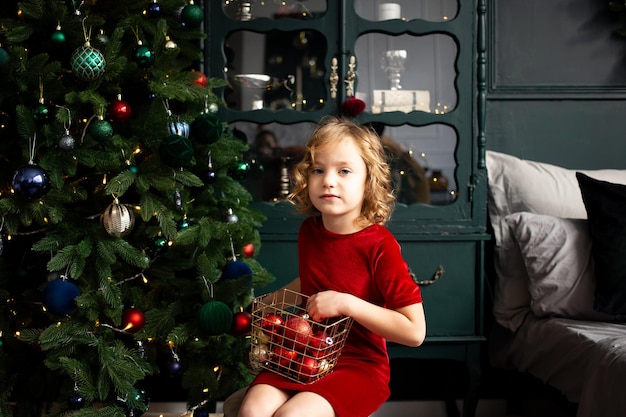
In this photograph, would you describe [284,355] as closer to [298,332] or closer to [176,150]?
[298,332]

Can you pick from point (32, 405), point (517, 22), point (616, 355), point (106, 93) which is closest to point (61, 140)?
point (106, 93)

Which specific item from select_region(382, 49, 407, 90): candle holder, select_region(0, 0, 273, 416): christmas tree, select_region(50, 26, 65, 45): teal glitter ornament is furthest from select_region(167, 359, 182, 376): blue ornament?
select_region(382, 49, 407, 90): candle holder

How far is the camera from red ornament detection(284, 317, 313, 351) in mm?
1444

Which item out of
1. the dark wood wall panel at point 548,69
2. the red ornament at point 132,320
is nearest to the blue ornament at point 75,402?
the red ornament at point 132,320

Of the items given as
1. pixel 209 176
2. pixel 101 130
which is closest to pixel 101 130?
pixel 101 130

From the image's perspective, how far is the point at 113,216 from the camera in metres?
1.86

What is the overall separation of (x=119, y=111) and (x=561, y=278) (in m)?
1.45

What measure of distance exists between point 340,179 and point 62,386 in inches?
39.6

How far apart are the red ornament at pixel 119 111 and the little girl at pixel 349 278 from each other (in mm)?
517

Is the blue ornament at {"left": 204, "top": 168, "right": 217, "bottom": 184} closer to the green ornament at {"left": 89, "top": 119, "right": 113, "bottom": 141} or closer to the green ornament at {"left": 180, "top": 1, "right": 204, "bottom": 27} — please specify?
the green ornament at {"left": 89, "top": 119, "right": 113, "bottom": 141}

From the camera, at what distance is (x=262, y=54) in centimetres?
253

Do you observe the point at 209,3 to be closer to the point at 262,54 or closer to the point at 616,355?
the point at 262,54

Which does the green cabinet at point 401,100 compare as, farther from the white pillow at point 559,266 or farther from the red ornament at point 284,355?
the red ornament at point 284,355

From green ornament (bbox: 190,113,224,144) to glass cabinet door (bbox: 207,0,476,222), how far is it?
48 cm
